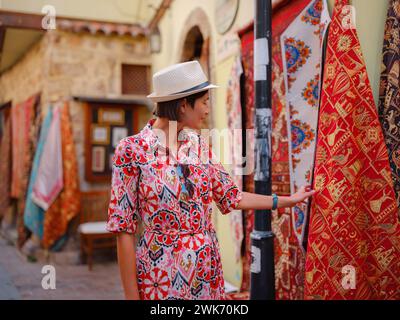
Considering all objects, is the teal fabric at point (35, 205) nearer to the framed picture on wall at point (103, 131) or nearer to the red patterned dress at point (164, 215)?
the framed picture on wall at point (103, 131)

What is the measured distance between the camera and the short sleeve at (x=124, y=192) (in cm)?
175

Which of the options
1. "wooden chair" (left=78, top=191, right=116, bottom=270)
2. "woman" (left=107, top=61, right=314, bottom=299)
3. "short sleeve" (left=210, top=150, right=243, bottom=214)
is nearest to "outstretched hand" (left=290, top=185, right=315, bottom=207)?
"short sleeve" (left=210, top=150, right=243, bottom=214)

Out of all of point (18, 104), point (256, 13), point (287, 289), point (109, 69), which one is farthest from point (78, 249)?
point (256, 13)

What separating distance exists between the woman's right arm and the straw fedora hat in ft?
1.96

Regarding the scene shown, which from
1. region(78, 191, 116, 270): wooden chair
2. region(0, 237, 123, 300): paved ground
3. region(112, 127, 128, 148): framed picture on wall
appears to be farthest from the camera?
region(112, 127, 128, 148): framed picture on wall

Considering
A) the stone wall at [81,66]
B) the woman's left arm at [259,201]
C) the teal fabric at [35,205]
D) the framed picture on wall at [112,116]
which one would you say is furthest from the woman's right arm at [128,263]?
Answer: the framed picture on wall at [112,116]

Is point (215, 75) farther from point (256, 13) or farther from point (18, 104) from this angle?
point (18, 104)

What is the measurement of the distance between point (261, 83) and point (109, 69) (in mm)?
6066

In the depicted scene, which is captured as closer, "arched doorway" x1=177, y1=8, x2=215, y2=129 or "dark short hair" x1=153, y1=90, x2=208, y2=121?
"dark short hair" x1=153, y1=90, x2=208, y2=121

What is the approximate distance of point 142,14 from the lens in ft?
28.0

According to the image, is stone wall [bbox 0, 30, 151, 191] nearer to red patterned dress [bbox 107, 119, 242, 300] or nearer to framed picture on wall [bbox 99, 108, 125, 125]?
framed picture on wall [bbox 99, 108, 125, 125]

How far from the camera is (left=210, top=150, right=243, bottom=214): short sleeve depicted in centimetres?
198

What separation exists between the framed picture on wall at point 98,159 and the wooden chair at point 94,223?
44cm
